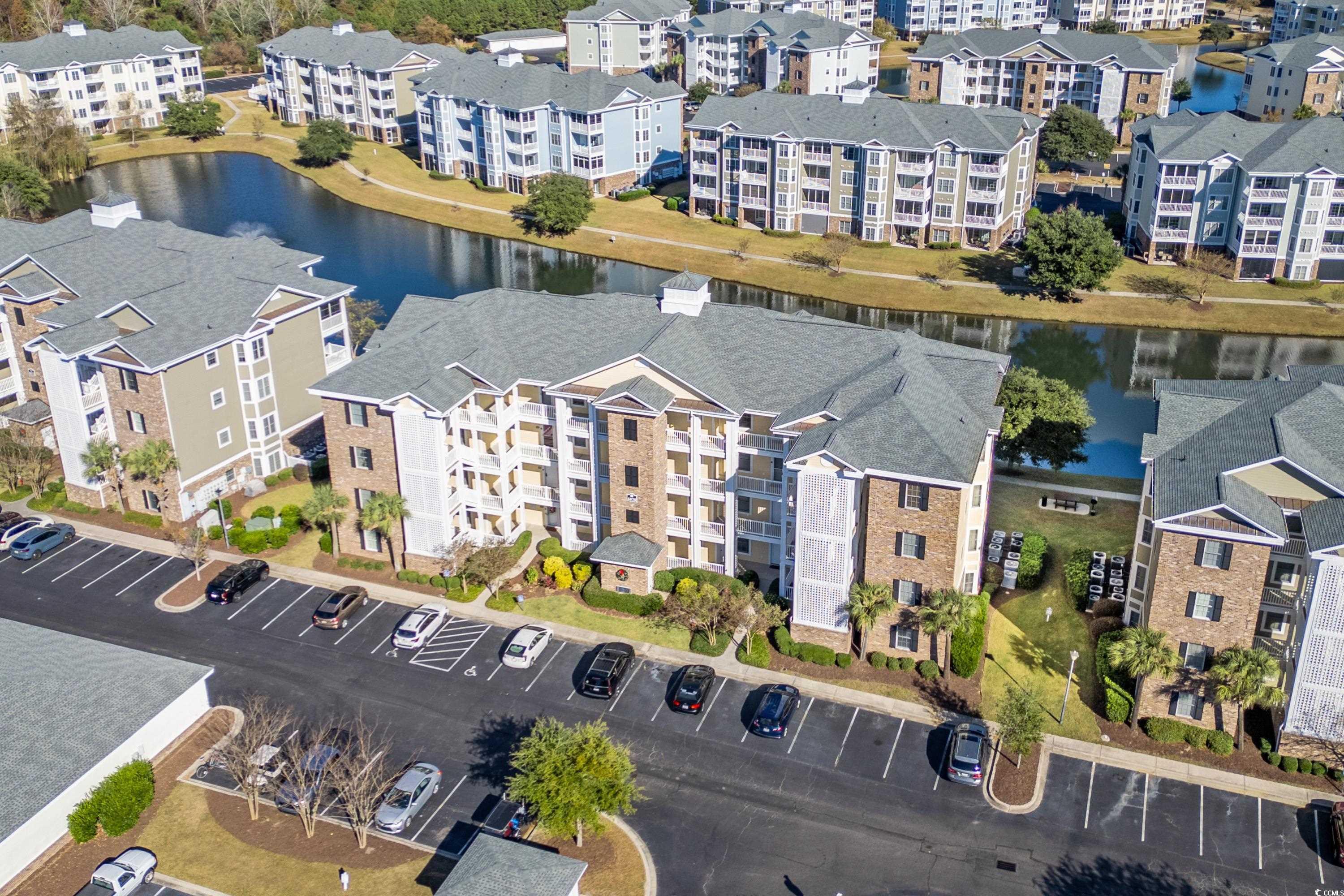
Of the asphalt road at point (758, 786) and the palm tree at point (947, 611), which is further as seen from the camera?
the palm tree at point (947, 611)

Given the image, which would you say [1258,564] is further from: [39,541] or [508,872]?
[39,541]

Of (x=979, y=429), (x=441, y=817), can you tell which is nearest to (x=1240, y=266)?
(x=979, y=429)

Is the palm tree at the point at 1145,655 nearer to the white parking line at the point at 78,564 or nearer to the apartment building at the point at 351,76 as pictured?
the white parking line at the point at 78,564

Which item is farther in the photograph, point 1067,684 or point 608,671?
point 608,671

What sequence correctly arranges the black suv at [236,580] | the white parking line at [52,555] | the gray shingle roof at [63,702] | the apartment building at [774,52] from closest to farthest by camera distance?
the gray shingle roof at [63,702] < the black suv at [236,580] < the white parking line at [52,555] < the apartment building at [774,52]

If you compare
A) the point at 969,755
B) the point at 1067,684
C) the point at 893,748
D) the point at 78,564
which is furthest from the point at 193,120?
the point at 969,755

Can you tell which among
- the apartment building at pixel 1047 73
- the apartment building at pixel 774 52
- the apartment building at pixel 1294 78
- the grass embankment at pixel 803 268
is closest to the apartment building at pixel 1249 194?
the grass embankment at pixel 803 268

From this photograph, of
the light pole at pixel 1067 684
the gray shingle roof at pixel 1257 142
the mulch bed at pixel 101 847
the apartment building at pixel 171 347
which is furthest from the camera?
the gray shingle roof at pixel 1257 142

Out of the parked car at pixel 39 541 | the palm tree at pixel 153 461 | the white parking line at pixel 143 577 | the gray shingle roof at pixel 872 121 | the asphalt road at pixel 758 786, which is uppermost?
the gray shingle roof at pixel 872 121
